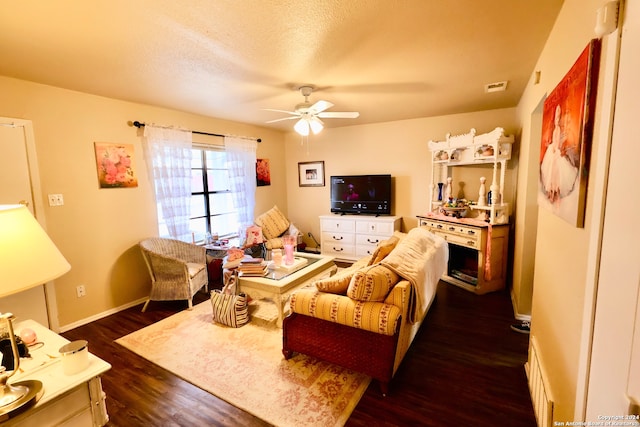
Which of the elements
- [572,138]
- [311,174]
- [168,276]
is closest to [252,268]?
[168,276]

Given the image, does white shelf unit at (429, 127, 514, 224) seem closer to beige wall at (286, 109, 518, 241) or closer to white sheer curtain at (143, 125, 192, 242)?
beige wall at (286, 109, 518, 241)

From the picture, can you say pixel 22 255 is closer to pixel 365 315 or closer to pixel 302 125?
pixel 365 315

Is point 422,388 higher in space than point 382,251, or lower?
lower

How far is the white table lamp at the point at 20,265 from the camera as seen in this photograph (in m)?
0.91

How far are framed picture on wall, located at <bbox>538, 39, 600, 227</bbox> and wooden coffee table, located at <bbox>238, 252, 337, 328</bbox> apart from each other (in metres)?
2.12

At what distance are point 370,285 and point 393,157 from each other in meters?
3.41

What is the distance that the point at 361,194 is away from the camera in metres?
5.01

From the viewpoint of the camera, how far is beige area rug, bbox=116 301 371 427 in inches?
72.5

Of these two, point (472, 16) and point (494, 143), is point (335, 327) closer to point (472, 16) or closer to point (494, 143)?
point (472, 16)

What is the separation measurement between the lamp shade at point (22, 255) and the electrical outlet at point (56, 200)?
2.34 metres

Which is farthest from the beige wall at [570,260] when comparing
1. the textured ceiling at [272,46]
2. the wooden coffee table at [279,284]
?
the wooden coffee table at [279,284]

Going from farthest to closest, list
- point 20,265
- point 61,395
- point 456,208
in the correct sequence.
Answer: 1. point 456,208
2. point 61,395
3. point 20,265

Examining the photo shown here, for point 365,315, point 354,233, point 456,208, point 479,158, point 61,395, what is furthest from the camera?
point 354,233

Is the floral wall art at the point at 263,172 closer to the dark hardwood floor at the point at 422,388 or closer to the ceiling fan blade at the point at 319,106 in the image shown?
the ceiling fan blade at the point at 319,106
